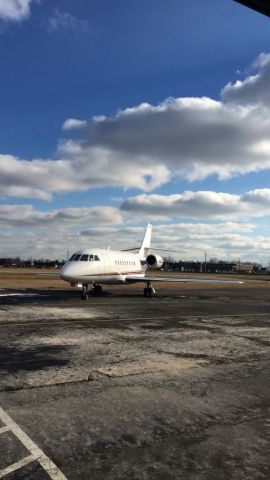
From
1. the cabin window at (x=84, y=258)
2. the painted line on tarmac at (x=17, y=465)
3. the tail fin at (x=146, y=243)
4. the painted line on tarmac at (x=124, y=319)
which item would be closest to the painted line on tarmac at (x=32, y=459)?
the painted line on tarmac at (x=17, y=465)

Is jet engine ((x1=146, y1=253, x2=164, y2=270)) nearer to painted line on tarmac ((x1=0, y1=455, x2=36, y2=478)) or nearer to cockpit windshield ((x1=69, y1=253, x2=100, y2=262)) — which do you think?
cockpit windshield ((x1=69, y1=253, x2=100, y2=262))

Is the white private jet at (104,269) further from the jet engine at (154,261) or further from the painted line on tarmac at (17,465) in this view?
the painted line on tarmac at (17,465)

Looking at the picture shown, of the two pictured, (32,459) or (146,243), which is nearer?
(32,459)

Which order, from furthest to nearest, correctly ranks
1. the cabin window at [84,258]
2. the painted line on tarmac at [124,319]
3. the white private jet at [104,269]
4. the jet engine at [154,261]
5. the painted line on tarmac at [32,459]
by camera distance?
the jet engine at [154,261] < the cabin window at [84,258] < the white private jet at [104,269] < the painted line on tarmac at [124,319] < the painted line on tarmac at [32,459]

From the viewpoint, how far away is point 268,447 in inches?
193

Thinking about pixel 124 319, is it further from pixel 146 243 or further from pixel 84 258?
pixel 146 243

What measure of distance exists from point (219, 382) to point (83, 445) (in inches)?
138

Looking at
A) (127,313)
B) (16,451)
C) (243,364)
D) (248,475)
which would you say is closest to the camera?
(248,475)

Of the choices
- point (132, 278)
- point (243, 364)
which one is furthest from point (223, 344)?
point (132, 278)

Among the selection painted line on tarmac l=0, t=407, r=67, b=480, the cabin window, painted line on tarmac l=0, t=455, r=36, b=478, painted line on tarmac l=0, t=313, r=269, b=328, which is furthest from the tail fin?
painted line on tarmac l=0, t=455, r=36, b=478

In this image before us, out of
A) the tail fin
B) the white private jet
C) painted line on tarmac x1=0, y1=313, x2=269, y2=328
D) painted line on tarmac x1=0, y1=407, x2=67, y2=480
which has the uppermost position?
the tail fin

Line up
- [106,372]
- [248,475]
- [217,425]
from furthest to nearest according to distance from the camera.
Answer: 1. [106,372]
2. [217,425]
3. [248,475]

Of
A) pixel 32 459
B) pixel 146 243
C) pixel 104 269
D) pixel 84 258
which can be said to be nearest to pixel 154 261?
pixel 146 243

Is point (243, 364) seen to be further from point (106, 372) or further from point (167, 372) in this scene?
point (106, 372)
